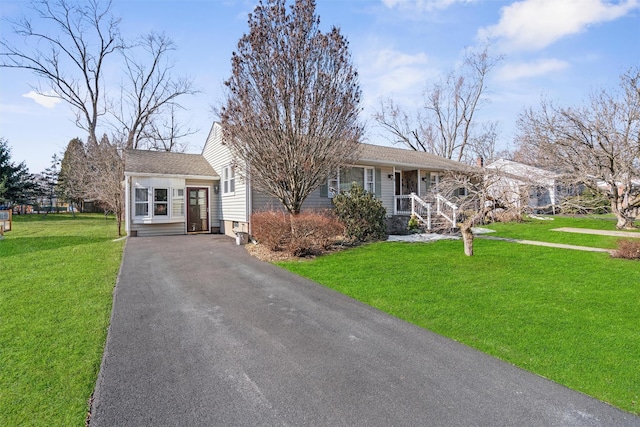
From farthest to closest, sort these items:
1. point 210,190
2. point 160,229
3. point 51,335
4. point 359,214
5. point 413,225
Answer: point 210,190
point 413,225
point 160,229
point 359,214
point 51,335

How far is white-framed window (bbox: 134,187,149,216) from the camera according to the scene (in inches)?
534

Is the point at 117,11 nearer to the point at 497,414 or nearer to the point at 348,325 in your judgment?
the point at 348,325

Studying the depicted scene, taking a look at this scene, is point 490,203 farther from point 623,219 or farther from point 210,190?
point 210,190

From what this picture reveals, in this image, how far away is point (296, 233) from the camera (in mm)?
9023

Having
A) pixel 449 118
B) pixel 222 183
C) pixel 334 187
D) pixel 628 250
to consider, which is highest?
pixel 449 118

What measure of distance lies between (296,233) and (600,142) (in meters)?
13.5

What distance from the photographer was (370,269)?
24.5ft

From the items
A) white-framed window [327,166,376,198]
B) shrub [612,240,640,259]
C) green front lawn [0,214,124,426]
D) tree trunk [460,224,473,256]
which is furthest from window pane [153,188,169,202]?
shrub [612,240,640,259]

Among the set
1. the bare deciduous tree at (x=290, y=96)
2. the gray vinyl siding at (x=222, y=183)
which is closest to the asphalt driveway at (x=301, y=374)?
the bare deciduous tree at (x=290, y=96)

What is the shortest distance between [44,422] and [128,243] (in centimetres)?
1046

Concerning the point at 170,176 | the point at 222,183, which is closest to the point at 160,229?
the point at 170,176

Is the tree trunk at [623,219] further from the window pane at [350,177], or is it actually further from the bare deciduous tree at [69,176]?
the bare deciduous tree at [69,176]

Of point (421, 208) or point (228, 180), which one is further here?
point (421, 208)

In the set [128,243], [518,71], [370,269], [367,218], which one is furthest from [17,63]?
[518,71]
